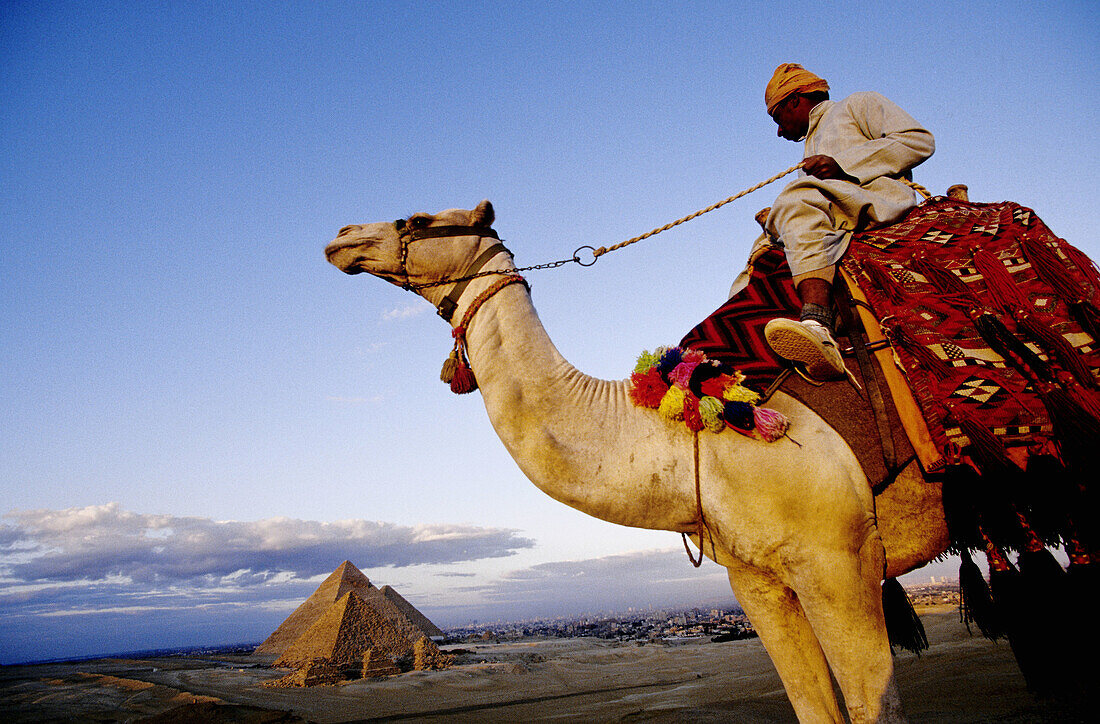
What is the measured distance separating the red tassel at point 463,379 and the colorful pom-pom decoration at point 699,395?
30.3 inches

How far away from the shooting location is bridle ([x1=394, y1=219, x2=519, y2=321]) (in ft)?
10.1

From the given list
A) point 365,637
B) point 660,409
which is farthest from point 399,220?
point 365,637

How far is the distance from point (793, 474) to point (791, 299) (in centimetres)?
89

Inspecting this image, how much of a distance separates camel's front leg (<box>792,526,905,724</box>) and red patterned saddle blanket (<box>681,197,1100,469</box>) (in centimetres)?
60

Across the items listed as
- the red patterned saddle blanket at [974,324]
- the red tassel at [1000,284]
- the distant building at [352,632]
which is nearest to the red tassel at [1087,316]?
A: the red patterned saddle blanket at [974,324]

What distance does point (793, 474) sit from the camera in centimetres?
226

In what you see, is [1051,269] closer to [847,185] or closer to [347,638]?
[847,185]

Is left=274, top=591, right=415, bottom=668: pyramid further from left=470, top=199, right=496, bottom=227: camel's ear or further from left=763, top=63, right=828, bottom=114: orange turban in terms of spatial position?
left=763, top=63, right=828, bottom=114: orange turban

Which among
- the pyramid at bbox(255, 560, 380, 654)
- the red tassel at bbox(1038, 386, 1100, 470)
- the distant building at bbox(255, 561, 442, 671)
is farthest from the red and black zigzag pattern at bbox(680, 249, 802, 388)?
the pyramid at bbox(255, 560, 380, 654)

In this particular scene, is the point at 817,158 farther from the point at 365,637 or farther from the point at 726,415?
the point at 365,637

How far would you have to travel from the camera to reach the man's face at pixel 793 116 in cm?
350

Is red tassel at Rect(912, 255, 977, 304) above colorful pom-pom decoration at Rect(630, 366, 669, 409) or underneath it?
above

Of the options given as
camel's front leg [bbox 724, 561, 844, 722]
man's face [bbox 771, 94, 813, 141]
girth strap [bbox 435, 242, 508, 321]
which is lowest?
camel's front leg [bbox 724, 561, 844, 722]

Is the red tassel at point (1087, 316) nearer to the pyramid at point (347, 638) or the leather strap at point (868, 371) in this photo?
the leather strap at point (868, 371)
